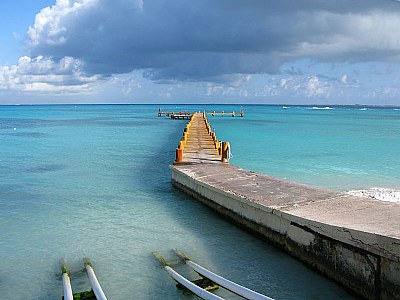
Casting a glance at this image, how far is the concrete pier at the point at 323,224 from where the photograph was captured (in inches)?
258

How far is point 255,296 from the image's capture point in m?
5.92

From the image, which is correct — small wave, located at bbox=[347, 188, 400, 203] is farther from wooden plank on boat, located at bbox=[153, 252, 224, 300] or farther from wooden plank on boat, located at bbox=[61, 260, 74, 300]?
wooden plank on boat, located at bbox=[61, 260, 74, 300]

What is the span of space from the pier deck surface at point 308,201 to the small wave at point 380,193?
421cm

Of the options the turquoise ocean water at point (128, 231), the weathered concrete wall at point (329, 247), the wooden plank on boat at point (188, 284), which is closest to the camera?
the wooden plank on boat at point (188, 284)

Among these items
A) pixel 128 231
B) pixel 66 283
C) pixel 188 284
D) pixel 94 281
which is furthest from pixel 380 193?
pixel 66 283

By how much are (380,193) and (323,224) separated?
28.0 feet

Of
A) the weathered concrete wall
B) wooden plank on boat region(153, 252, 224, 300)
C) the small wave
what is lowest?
the small wave

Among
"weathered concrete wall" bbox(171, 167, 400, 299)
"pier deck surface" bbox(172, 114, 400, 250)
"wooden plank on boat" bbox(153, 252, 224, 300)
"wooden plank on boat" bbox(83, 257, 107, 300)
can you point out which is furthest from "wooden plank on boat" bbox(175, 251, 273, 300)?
"pier deck surface" bbox(172, 114, 400, 250)

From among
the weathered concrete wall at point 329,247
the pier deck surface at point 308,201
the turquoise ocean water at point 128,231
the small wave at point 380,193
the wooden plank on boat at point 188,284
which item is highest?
the pier deck surface at point 308,201

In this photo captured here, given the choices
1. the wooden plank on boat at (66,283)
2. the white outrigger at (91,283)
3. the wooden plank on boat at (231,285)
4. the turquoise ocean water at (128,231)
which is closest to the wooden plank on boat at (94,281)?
the white outrigger at (91,283)

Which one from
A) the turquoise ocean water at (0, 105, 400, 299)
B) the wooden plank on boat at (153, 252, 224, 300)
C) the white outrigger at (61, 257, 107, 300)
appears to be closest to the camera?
the wooden plank on boat at (153, 252, 224, 300)

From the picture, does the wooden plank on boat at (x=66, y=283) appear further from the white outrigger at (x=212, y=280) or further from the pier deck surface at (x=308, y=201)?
the pier deck surface at (x=308, y=201)

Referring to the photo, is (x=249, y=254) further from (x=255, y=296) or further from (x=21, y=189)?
(x=21, y=189)

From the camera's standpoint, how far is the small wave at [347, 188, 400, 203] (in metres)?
14.3
